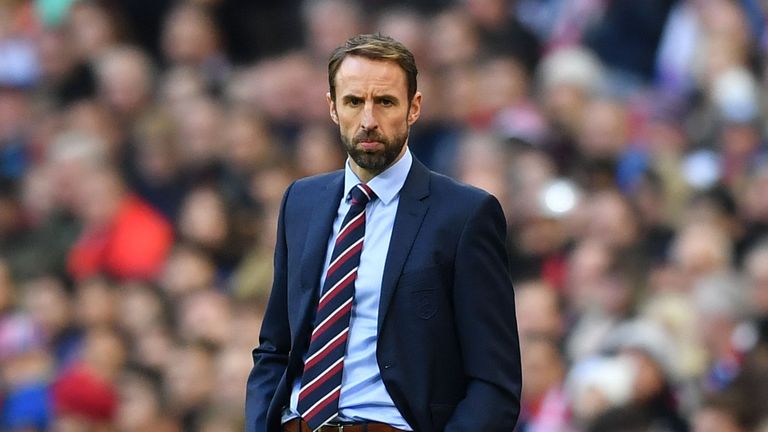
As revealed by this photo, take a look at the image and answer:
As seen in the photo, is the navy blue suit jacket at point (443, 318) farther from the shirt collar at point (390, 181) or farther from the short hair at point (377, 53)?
the short hair at point (377, 53)

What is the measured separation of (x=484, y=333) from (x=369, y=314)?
271mm

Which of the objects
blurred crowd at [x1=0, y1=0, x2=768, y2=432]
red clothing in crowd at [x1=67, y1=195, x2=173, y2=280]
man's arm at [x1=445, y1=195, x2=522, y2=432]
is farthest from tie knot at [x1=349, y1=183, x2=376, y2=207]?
red clothing in crowd at [x1=67, y1=195, x2=173, y2=280]

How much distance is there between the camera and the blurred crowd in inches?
273

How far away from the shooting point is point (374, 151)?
382 centimetres

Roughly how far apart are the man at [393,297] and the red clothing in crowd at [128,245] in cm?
528

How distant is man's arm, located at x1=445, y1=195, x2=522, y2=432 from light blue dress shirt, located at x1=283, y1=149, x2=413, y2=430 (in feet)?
0.56

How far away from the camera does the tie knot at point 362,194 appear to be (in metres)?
3.91

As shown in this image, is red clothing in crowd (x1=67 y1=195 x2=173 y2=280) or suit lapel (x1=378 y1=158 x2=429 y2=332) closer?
suit lapel (x1=378 y1=158 x2=429 y2=332)

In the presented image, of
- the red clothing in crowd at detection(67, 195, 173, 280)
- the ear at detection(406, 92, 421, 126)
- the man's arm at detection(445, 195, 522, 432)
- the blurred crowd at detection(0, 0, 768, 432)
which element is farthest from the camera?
the red clothing in crowd at detection(67, 195, 173, 280)

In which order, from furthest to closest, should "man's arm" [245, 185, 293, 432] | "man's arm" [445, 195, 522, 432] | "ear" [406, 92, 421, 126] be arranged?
"man's arm" [245, 185, 293, 432] < "ear" [406, 92, 421, 126] < "man's arm" [445, 195, 522, 432]

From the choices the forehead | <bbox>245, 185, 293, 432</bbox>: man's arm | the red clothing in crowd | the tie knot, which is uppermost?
the forehead

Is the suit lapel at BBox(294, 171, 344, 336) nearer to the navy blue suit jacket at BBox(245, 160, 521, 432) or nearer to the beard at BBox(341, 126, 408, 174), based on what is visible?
the navy blue suit jacket at BBox(245, 160, 521, 432)

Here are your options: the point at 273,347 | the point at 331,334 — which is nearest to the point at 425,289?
the point at 331,334

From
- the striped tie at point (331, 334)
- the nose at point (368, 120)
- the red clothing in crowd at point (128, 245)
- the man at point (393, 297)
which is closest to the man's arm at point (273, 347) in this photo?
the man at point (393, 297)
